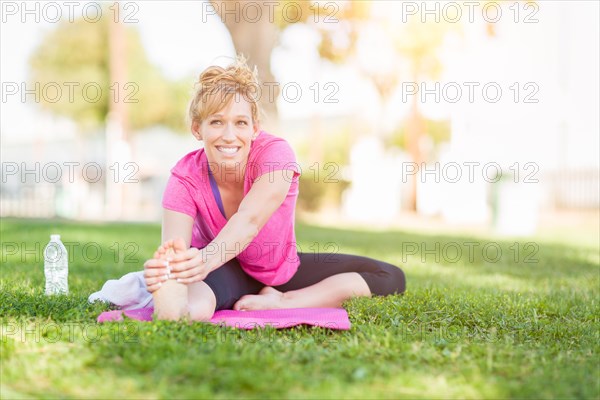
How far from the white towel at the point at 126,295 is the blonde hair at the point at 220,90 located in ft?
3.05

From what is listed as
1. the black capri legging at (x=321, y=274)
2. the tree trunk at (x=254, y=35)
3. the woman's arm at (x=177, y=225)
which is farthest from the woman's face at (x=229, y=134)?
the tree trunk at (x=254, y=35)

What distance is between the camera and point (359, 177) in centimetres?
1695

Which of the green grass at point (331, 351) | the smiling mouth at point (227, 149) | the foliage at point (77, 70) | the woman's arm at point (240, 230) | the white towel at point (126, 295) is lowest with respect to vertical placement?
the green grass at point (331, 351)

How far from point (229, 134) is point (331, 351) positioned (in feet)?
4.50

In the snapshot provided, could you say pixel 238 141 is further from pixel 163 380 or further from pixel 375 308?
pixel 163 380

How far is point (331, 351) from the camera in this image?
2578 mm

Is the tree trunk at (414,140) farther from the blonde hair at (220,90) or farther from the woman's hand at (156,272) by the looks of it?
the woman's hand at (156,272)

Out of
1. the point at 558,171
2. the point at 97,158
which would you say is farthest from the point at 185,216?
the point at 97,158

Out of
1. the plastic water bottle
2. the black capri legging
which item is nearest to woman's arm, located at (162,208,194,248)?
the black capri legging

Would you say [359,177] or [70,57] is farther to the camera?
[70,57]

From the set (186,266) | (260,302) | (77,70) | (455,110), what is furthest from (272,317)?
(77,70)

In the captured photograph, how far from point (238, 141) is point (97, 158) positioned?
1468 inches

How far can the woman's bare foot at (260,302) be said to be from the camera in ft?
11.8

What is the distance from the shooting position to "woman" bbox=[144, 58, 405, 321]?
3359 millimetres
